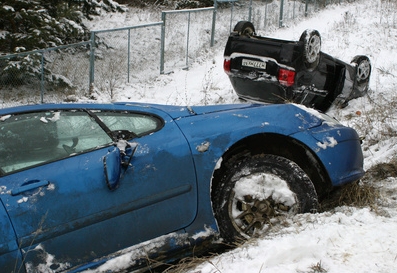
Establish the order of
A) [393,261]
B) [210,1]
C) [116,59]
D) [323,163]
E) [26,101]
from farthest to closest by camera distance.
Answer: [210,1] → [116,59] → [26,101] → [323,163] → [393,261]

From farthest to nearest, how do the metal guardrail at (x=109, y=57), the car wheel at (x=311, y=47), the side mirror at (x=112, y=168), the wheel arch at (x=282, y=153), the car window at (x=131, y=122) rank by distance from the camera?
the metal guardrail at (x=109, y=57), the car wheel at (x=311, y=47), the wheel arch at (x=282, y=153), the car window at (x=131, y=122), the side mirror at (x=112, y=168)

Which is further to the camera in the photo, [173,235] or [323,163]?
[323,163]

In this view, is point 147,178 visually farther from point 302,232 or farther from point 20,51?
point 20,51

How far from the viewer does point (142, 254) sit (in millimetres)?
3041

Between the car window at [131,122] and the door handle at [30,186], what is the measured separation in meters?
0.62

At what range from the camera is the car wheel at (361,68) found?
7.93 meters

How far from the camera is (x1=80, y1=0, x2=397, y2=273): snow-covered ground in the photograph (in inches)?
Answer: 109

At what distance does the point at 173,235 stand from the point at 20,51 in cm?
817

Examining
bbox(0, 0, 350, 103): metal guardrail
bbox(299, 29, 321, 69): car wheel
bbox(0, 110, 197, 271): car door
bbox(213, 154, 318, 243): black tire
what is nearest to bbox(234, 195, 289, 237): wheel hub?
bbox(213, 154, 318, 243): black tire

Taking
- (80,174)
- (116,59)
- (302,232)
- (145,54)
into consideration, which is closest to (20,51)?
(116,59)

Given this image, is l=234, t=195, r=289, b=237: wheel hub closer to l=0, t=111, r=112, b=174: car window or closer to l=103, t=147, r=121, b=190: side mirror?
l=103, t=147, r=121, b=190: side mirror

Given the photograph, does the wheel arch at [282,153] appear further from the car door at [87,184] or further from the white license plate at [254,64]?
the white license plate at [254,64]

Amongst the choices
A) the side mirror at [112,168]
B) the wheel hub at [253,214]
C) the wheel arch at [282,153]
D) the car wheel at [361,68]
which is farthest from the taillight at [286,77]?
the side mirror at [112,168]

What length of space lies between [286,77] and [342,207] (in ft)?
11.6
